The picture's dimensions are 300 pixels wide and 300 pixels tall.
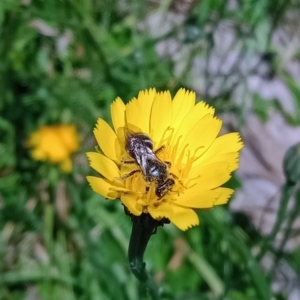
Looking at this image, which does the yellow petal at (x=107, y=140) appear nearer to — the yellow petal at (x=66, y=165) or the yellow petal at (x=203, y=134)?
the yellow petal at (x=203, y=134)

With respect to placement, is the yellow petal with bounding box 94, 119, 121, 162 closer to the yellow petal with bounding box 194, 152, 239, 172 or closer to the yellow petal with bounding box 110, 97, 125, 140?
the yellow petal with bounding box 110, 97, 125, 140

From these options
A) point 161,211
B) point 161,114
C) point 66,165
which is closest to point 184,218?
point 161,211

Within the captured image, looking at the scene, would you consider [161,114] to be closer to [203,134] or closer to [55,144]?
[203,134]

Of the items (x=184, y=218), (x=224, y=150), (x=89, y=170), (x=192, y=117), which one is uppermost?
(x=89, y=170)

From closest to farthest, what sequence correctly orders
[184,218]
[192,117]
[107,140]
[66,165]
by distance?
[184,218], [107,140], [192,117], [66,165]

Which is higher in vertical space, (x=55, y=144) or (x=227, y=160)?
(x=55, y=144)

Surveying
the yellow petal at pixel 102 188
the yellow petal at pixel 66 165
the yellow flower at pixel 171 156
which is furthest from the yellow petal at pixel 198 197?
the yellow petal at pixel 66 165

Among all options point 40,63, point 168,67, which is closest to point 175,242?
point 168,67

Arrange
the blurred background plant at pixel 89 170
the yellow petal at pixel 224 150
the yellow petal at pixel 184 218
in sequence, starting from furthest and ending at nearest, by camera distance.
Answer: the blurred background plant at pixel 89 170, the yellow petal at pixel 224 150, the yellow petal at pixel 184 218
